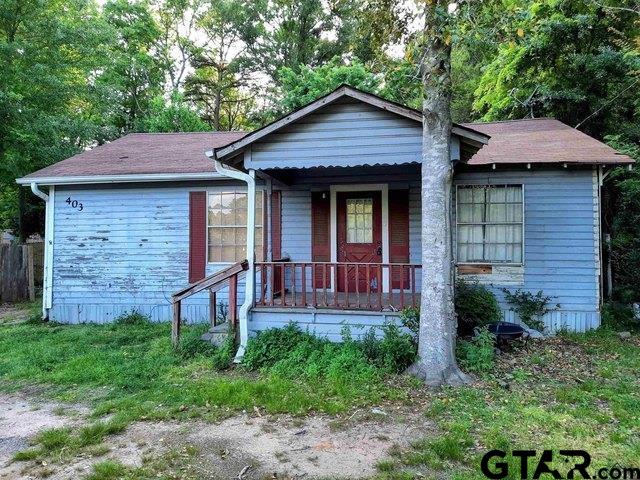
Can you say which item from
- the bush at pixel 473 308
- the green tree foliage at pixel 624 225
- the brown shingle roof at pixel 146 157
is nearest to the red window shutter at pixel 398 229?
the bush at pixel 473 308

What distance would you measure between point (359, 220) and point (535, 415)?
15.8ft

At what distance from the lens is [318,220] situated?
8234 mm

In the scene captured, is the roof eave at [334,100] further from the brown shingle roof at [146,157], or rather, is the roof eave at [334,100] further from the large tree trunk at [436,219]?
the brown shingle roof at [146,157]

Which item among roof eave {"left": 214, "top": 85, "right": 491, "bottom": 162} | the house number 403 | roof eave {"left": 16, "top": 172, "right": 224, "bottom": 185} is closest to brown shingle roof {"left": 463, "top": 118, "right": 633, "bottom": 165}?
roof eave {"left": 214, "top": 85, "right": 491, "bottom": 162}

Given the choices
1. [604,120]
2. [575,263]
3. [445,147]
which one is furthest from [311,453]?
[604,120]

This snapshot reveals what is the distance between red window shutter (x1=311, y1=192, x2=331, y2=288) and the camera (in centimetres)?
818

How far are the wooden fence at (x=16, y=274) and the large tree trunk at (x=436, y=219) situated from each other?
1132 centimetres

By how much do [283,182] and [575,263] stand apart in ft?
17.6

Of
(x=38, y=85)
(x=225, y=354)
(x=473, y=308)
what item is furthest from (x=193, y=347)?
(x=38, y=85)

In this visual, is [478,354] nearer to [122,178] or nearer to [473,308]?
[473,308]

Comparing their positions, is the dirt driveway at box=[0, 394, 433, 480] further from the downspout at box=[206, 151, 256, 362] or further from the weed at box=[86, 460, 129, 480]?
the downspout at box=[206, 151, 256, 362]

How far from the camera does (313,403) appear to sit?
4.37 m

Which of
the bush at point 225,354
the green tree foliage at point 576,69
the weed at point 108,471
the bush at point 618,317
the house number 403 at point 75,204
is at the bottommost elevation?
the weed at point 108,471

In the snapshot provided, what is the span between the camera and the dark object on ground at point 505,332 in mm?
6297
